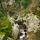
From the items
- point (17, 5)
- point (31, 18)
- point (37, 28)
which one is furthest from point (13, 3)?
point (37, 28)

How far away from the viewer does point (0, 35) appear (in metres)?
2.18

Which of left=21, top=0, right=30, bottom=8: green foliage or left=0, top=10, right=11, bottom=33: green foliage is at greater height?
left=21, top=0, right=30, bottom=8: green foliage

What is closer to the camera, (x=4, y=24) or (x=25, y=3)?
(x=4, y=24)

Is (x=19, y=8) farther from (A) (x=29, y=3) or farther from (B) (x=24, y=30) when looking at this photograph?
(B) (x=24, y=30)

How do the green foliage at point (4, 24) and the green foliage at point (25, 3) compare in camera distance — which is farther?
the green foliage at point (25, 3)

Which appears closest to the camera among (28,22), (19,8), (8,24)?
(8,24)

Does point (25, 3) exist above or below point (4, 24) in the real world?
above

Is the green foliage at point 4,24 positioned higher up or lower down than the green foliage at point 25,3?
lower down

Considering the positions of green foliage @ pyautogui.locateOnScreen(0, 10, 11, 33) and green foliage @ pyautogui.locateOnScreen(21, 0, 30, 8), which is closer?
green foliage @ pyautogui.locateOnScreen(0, 10, 11, 33)

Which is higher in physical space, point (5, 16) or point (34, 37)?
point (5, 16)

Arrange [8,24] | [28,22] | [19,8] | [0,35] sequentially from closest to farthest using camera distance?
[0,35]
[8,24]
[28,22]
[19,8]

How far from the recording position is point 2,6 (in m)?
2.71

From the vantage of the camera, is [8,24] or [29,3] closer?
→ [8,24]

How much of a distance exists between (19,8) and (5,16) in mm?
355
